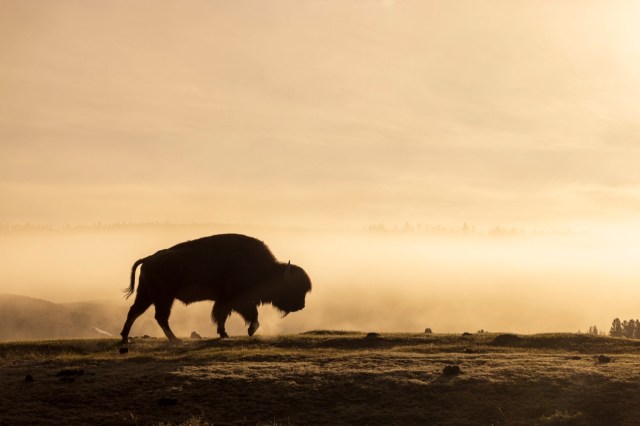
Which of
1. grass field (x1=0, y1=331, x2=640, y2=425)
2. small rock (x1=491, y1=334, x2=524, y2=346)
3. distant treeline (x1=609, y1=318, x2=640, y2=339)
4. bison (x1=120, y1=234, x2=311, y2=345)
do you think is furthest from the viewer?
distant treeline (x1=609, y1=318, x2=640, y2=339)

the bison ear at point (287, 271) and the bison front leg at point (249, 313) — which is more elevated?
the bison ear at point (287, 271)

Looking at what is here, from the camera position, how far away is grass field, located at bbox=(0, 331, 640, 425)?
18297mm

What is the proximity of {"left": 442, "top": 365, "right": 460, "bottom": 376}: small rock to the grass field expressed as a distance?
19 centimetres

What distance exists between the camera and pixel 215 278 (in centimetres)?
3369

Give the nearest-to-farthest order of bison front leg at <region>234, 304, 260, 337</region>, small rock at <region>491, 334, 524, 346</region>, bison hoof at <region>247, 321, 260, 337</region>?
small rock at <region>491, 334, 524, 346</region> < bison hoof at <region>247, 321, 260, 337</region> < bison front leg at <region>234, 304, 260, 337</region>

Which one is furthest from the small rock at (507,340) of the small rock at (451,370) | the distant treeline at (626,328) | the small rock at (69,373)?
the distant treeline at (626,328)

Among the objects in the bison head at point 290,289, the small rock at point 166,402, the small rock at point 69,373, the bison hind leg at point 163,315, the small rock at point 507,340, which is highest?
the bison head at point 290,289

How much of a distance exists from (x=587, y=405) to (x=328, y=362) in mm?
8281

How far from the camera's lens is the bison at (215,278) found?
1300 inches

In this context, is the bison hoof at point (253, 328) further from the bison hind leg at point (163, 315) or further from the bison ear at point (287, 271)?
the bison hind leg at point (163, 315)

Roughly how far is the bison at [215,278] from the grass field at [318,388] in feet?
21.8

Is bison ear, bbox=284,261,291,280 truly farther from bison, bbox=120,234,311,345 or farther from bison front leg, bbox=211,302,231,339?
bison front leg, bbox=211,302,231,339

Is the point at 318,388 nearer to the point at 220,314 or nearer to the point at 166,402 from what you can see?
the point at 166,402

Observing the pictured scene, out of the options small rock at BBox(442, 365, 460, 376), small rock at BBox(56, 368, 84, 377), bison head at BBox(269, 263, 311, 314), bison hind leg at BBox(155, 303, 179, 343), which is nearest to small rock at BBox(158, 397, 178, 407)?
small rock at BBox(56, 368, 84, 377)
